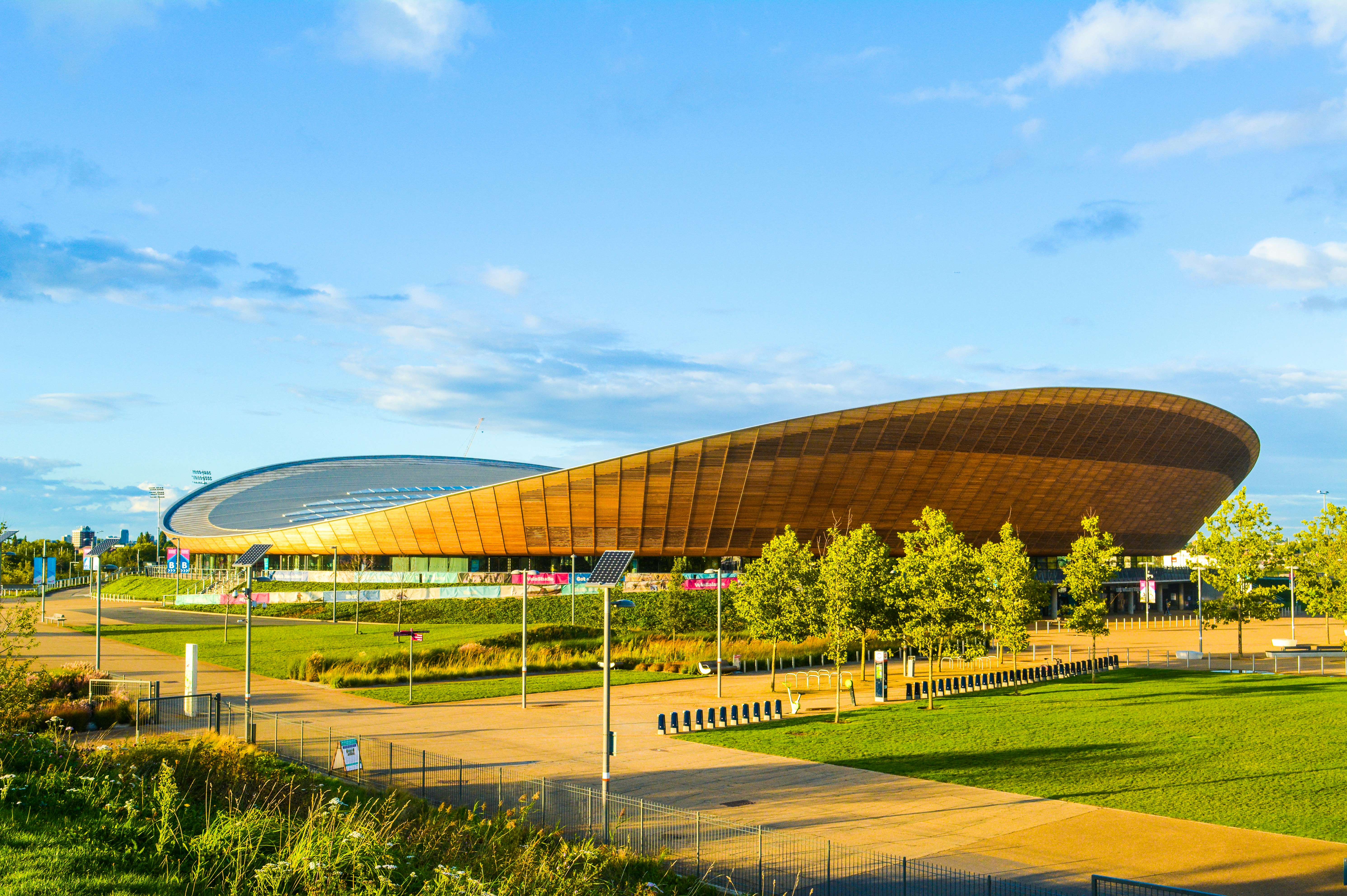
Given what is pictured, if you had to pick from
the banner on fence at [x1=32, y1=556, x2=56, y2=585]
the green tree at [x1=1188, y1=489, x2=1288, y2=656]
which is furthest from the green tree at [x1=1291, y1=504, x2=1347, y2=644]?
the banner on fence at [x1=32, y1=556, x2=56, y2=585]

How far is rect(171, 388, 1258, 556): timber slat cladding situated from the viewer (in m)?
69.9

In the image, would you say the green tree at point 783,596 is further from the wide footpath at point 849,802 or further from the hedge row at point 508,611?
the hedge row at point 508,611

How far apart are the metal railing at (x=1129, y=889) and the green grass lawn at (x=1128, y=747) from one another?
17.5 ft

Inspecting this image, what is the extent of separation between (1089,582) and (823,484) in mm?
29333

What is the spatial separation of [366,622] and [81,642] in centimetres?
1903

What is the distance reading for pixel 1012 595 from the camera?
4328 cm

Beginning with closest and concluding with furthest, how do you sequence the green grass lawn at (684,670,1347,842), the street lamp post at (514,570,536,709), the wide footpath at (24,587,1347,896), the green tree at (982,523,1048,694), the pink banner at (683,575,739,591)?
the wide footpath at (24,587,1347,896) → the green grass lawn at (684,670,1347,842) → the street lamp post at (514,570,536,709) → the green tree at (982,523,1048,694) → the pink banner at (683,575,739,591)

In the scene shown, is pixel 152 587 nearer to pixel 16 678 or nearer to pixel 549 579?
pixel 549 579

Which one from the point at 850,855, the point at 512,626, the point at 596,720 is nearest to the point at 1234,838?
the point at 850,855

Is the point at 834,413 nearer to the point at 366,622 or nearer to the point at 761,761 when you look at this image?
the point at 366,622

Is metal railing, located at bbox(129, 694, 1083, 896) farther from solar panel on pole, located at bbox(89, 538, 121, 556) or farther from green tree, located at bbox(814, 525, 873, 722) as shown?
solar panel on pole, located at bbox(89, 538, 121, 556)

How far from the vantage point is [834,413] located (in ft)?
227

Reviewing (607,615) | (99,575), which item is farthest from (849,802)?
(99,575)

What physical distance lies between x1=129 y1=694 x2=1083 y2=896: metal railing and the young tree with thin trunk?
30795 millimetres
